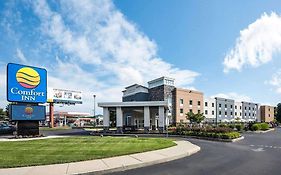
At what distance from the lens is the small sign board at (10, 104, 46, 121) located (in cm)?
3052

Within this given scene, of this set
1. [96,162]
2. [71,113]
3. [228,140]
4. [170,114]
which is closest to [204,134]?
[228,140]

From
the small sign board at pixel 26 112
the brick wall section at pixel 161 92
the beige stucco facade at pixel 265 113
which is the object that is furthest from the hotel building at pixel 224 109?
the small sign board at pixel 26 112

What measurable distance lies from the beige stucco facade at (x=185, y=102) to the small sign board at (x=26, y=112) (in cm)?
4500

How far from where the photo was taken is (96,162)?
475 inches

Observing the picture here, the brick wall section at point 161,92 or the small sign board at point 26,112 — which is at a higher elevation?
the brick wall section at point 161,92

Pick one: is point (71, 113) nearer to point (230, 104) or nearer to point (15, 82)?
point (230, 104)

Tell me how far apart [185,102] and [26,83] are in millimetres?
51445

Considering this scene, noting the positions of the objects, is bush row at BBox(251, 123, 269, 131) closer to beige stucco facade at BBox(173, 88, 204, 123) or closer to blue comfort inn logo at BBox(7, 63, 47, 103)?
beige stucco facade at BBox(173, 88, 204, 123)

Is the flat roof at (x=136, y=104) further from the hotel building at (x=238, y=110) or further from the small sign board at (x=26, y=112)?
the hotel building at (x=238, y=110)

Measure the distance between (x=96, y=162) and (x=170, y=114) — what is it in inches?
2430

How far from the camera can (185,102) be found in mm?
75938

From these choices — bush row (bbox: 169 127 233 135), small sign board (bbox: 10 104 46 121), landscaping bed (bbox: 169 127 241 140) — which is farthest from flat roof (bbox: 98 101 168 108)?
small sign board (bbox: 10 104 46 121)

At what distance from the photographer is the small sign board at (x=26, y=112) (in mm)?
30516

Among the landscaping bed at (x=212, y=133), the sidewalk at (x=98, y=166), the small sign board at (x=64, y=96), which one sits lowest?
the landscaping bed at (x=212, y=133)
